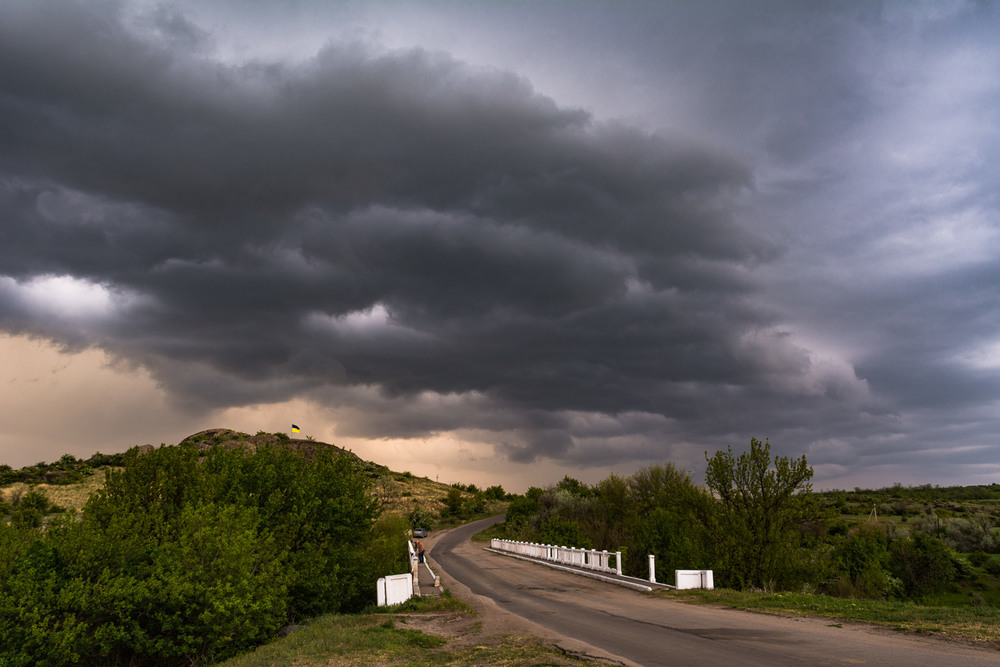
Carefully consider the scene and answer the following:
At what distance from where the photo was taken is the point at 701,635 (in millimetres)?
14242

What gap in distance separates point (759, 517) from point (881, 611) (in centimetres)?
1309

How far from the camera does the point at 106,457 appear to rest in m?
102

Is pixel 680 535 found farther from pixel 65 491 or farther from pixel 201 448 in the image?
pixel 201 448

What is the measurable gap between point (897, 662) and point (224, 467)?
23.8 m

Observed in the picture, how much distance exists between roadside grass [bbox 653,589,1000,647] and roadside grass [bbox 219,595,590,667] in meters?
8.08

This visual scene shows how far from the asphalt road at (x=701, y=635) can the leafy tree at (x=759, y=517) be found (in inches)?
258

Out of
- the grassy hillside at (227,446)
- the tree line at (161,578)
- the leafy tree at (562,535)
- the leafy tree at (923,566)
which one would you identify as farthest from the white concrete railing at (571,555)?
the leafy tree at (923,566)

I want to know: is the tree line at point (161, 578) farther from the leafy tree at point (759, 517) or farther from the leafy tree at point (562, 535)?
the leafy tree at point (562, 535)

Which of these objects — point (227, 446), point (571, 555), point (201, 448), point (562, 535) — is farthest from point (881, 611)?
point (201, 448)

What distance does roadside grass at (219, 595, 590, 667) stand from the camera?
1258 cm

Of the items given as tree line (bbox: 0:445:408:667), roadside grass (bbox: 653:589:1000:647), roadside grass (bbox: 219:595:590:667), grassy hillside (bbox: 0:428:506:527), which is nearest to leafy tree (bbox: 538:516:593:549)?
grassy hillside (bbox: 0:428:506:527)

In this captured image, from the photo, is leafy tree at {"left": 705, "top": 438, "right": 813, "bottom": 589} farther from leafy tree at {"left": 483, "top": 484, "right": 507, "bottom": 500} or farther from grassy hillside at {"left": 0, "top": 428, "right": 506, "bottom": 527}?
leafy tree at {"left": 483, "top": 484, "right": 507, "bottom": 500}

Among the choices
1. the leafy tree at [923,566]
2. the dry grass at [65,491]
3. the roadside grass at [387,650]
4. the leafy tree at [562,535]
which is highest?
the dry grass at [65,491]

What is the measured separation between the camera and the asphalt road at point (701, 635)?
37.0ft
